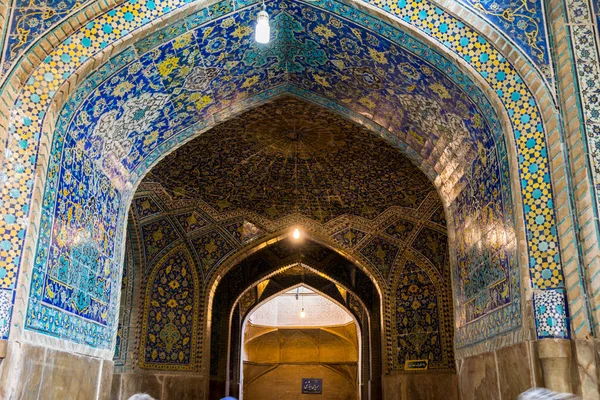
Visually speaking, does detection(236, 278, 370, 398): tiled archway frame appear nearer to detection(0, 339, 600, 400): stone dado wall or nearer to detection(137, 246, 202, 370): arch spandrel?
detection(137, 246, 202, 370): arch spandrel

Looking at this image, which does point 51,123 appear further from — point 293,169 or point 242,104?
point 293,169

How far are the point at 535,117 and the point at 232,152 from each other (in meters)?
4.95

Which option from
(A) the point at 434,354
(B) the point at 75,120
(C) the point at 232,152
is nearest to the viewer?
(B) the point at 75,120

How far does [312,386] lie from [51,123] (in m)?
15.9

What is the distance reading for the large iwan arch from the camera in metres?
3.92

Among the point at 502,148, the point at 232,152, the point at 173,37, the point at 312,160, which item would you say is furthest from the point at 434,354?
the point at 173,37

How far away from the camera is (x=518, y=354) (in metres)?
3.81

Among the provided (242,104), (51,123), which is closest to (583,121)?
(242,104)

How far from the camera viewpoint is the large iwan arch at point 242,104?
154 inches

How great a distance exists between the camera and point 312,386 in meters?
18.8

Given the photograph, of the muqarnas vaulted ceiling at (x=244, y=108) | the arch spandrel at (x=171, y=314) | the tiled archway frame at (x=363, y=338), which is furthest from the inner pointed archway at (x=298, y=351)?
the muqarnas vaulted ceiling at (x=244, y=108)

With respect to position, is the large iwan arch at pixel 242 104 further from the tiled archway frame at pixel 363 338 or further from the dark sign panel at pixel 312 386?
the dark sign panel at pixel 312 386

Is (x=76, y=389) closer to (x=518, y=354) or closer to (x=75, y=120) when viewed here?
(x=75, y=120)

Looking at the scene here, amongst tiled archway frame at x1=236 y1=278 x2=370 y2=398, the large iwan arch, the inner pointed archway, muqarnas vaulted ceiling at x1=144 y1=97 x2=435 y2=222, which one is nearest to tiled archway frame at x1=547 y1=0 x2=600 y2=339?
the large iwan arch
